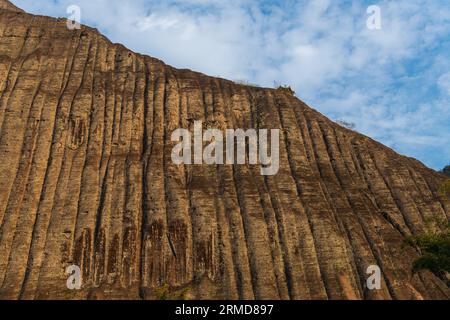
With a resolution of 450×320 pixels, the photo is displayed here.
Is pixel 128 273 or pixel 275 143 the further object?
pixel 275 143

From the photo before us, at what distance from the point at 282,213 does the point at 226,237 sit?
4.64 metres

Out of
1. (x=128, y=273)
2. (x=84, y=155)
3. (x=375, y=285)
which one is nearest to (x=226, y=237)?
(x=128, y=273)

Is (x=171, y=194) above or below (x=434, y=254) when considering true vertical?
above

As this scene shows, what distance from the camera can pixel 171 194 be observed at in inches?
1585

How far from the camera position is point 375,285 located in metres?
36.3

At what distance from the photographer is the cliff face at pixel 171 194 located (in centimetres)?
3631

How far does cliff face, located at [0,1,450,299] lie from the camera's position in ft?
119

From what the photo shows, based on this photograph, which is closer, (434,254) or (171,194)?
(434,254)

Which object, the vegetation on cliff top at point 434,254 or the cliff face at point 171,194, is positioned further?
the cliff face at point 171,194

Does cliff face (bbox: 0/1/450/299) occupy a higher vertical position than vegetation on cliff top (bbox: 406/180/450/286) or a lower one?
higher

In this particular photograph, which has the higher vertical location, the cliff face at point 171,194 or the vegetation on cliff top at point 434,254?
the cliff face at point 171,194

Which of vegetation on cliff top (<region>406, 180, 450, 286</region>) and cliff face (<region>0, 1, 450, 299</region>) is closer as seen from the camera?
vegetation on cliff top (<region>406, 180, 450, 286</region>)
